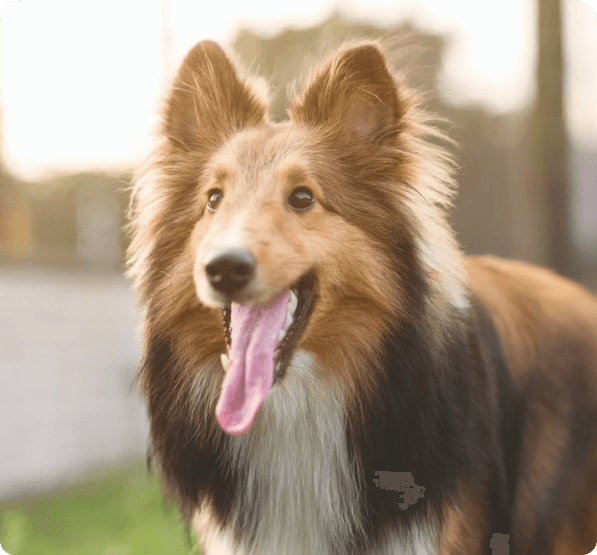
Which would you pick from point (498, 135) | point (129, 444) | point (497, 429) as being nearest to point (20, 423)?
point (129, 444)

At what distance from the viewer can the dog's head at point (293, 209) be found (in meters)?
1.34

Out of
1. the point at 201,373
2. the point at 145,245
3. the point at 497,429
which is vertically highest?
the point at 145,245

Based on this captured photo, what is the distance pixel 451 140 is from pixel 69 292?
1.41 m

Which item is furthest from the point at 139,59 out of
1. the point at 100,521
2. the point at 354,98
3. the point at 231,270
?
the point at 100,521

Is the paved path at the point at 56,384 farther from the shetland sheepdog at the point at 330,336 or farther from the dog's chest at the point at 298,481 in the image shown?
the dog's chest at the point at 298,481

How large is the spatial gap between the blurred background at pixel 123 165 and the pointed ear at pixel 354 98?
11cm

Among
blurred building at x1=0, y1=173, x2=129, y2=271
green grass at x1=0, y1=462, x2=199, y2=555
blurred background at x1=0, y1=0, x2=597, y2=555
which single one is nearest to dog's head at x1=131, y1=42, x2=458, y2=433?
blurred background at x1=0, y1=0, x2=597, y2=555

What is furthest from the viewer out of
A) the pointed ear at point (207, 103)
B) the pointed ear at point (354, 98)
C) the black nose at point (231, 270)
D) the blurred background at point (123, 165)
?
the blurred background at point (123, 165)

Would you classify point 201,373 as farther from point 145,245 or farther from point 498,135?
point 498,135

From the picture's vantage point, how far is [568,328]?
71.4 inches

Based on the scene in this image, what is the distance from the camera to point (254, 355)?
4.32ft

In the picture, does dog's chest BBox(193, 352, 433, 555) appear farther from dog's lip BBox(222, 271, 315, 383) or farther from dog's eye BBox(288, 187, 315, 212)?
dog's eye BBox(288, 187, 315, 212)

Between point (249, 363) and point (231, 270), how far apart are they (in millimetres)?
242

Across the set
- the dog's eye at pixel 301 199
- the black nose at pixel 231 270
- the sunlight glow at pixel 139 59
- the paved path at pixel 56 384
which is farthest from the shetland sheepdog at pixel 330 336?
the paved path at pixel 56 384
